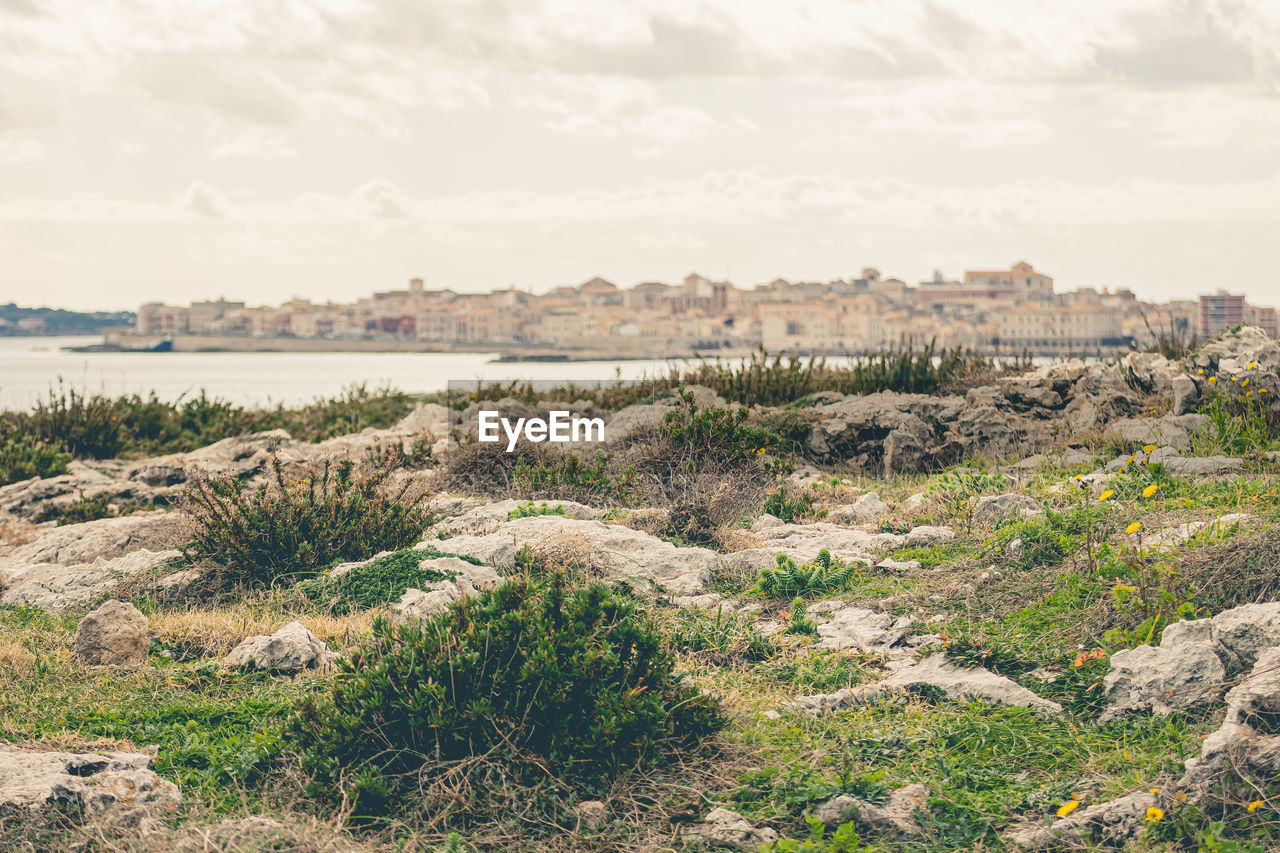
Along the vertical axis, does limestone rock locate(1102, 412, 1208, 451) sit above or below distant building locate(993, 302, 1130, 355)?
below

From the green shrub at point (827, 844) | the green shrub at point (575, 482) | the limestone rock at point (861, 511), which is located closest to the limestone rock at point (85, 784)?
the green shrub at point (827, 844)

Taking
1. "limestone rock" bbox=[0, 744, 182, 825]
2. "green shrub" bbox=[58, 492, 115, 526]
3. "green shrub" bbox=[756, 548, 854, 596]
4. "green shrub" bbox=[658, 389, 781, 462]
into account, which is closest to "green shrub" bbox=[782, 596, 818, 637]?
"green shrub" bbox=[756, 548, 854, 596]

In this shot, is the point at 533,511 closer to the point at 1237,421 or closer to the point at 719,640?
the point at 719,640

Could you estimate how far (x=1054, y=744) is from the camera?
16.0 ft

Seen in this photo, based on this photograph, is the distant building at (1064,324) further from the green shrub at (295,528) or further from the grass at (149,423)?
the green shrub at (295,528)

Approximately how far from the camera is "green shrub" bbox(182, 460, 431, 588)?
25.7 ft

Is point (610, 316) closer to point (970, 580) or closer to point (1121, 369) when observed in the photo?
point (1121, 369)

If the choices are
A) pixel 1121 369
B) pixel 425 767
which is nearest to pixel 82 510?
pixel 425 767

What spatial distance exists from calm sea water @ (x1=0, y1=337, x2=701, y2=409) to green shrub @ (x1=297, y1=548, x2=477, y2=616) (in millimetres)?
7973

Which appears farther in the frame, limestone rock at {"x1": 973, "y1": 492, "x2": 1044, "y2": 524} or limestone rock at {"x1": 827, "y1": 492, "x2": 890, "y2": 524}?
limestone rock at {"x1": 827, "y1": 492, "x2": 890, "y2": 524}

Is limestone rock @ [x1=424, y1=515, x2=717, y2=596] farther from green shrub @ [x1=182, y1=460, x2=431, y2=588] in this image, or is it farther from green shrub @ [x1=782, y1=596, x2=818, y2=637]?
green shrub @ [x1=782, y1=596, x2=818, y2=637]

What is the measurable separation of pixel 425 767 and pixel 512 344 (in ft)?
352

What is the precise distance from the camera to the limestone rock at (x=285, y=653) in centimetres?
604

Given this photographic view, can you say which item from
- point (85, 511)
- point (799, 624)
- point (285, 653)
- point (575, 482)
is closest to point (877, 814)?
point (799, 624)
